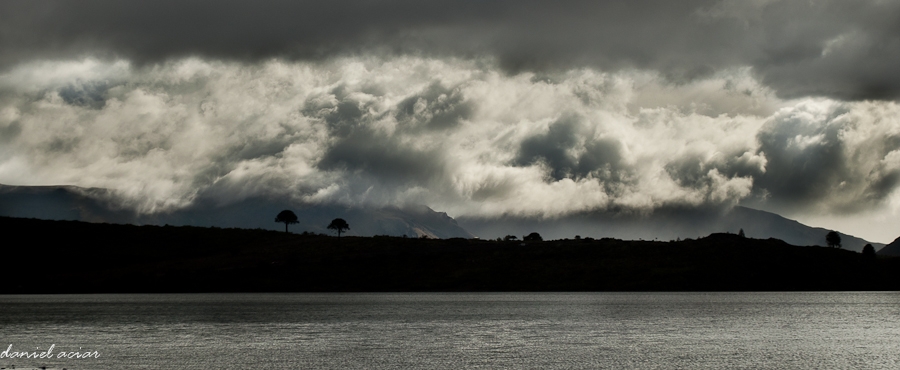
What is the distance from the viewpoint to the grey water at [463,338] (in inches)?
2331

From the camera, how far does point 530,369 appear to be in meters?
55.5

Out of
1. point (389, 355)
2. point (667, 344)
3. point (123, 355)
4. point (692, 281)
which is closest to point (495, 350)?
point (389, 355)

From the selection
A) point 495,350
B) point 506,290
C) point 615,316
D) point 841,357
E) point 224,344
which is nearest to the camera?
point 841,357

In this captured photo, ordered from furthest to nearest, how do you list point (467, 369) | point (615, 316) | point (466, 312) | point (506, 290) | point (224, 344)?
point (506, 290)
point (466, 312)
point (615, 316)
point (224, 344)
point (467, 369)

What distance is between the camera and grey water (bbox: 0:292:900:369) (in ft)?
194

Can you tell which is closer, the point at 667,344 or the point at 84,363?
the point at 84,363

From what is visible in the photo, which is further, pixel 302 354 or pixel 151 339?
pixel 151 339

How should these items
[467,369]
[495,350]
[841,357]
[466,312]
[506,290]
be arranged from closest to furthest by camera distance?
[467,369] < [841,357] < [495,350] < [466,312] < [506,290]

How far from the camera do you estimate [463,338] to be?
76.4 m

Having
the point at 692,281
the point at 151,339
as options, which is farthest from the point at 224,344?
the point at 692,281

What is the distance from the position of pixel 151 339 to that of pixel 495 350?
34844 mm

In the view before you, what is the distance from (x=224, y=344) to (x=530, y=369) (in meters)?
32.4

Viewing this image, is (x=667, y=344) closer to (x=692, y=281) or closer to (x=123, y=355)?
(x=123, y=355)

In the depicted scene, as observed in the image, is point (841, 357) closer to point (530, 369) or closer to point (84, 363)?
point (530, 369)
